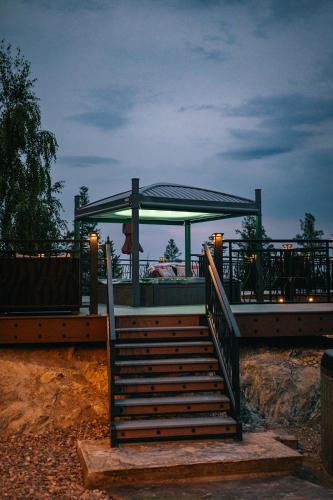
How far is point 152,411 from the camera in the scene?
5.56 metres

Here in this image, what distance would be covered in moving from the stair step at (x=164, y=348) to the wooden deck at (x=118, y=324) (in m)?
0.49

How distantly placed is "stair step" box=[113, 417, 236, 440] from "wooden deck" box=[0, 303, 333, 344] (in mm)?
1652

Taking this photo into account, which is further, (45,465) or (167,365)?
(167,365)

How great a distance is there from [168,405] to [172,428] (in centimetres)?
31

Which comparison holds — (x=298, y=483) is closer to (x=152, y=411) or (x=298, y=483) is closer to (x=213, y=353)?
(x=152, y=411)

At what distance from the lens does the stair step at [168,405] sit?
18.1 ft

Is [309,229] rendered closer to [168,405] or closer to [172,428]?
[168,405]

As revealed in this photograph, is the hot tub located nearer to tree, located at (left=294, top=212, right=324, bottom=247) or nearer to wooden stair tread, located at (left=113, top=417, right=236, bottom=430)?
wooden stair tread, located at (left=113, top=417, right=236, bottom=430)

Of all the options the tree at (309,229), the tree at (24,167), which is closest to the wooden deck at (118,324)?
the tree at (24,167)

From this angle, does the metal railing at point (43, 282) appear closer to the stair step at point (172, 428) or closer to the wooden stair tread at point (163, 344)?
the wooden stair tread at point (163, 344)

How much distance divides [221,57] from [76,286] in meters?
32.0

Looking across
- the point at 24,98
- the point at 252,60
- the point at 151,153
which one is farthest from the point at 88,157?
the point at 24,98

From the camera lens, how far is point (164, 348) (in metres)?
6.36

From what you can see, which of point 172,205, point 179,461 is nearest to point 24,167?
point 172,205
